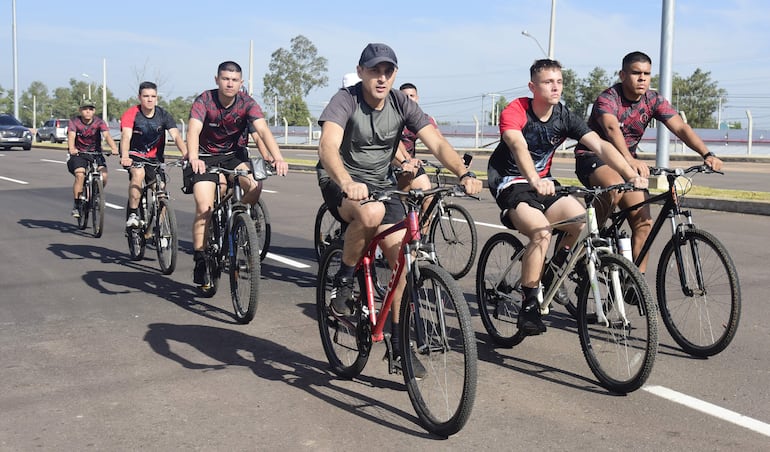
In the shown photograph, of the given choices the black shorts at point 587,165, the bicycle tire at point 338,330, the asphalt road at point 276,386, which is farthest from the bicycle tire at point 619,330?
the black shorts at point 587,165

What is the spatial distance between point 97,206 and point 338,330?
7066 mm

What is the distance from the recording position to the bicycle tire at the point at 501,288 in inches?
215

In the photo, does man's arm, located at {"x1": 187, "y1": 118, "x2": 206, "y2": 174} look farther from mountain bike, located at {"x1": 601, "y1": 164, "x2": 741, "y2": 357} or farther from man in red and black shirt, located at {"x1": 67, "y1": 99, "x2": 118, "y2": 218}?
man in red and black shirt, located at {"x1": 67, "y1": 99, "x2": 118, "y2": 218}

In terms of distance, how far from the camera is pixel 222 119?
732cm

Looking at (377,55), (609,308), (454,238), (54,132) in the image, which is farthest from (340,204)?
(54,132)

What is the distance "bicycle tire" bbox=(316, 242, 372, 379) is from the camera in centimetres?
471

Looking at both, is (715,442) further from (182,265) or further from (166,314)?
(182,265)

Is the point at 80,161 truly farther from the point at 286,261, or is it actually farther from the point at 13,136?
the point at 13,136

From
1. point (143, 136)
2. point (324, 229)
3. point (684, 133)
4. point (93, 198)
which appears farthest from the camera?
point (93, 198)

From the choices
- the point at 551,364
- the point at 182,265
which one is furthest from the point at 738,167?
the point at 551,364

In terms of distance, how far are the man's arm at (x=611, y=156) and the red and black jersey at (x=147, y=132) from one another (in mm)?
5536

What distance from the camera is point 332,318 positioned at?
16.4 ft

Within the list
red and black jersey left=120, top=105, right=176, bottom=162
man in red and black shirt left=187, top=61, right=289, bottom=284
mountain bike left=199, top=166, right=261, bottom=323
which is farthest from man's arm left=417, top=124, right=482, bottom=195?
red and black jersey left=120, top=105, right=176, bottom=162

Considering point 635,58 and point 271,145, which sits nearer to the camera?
point 635,58
